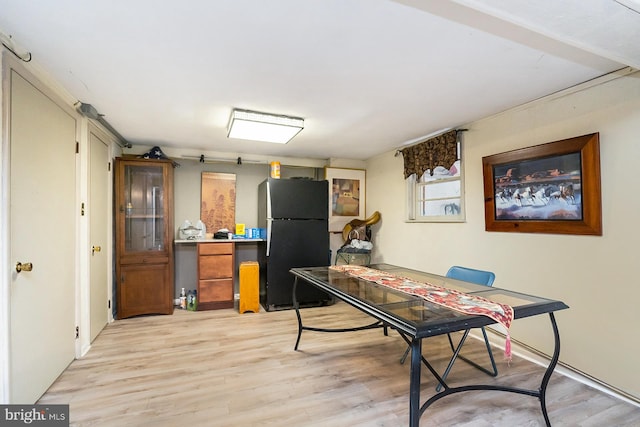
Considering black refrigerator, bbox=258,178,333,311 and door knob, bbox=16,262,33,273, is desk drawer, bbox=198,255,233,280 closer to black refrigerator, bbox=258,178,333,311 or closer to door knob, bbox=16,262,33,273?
black refrigerator, bbox=258,178,333,311

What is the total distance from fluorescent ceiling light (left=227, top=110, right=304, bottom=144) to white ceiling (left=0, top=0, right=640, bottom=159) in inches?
4.5

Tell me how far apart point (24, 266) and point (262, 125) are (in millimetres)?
2143

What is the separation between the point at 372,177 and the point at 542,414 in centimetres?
374

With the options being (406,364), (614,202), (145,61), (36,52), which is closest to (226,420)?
(406,364)

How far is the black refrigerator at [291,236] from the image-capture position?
13.6 ft

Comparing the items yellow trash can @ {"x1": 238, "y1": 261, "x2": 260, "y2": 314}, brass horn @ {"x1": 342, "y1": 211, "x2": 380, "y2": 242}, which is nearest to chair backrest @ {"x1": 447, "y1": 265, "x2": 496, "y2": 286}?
brass horn @ {"x1": 342, "y1": 211, "x2": 380, "y2": 242}

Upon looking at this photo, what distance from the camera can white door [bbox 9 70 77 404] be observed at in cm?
177

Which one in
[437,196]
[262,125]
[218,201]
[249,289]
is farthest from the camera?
[218,201]

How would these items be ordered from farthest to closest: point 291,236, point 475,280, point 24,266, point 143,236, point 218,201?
point 218,201
point 291,236
point 143,236
point 475,280
point 24,266

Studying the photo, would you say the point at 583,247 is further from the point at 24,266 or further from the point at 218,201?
the point at 218,201

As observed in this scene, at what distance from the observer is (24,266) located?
1.81 meters

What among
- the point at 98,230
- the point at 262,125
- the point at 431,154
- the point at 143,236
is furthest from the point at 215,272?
the point at 431,154

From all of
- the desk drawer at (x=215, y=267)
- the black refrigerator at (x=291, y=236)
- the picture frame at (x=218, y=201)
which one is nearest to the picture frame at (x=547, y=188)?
the black refrigerator at (x=291, y=236)

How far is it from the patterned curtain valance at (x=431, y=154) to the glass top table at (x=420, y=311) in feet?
5.33
